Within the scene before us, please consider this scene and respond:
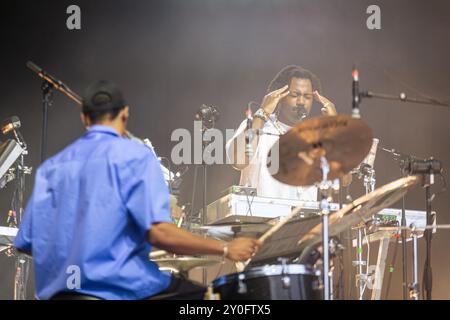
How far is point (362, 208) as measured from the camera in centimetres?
390

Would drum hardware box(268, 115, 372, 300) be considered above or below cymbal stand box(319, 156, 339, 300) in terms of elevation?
above

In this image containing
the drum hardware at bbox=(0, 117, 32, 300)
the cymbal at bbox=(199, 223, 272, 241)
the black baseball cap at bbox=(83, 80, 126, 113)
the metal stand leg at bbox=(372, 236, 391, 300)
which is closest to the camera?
the black baseball cap at bbox=(83, 80, 126, 113)

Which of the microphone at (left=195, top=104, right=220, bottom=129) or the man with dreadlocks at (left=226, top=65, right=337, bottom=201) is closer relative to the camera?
the microphone at (left=195, top=104, right=220, bottom=129)

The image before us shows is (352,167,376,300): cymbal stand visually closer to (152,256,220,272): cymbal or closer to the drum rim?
(152,256,220,272): cymbal

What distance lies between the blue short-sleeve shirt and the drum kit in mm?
445

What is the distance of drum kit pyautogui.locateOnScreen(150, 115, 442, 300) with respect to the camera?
3.24 metres

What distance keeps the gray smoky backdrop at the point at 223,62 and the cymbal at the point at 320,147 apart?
3594 mm

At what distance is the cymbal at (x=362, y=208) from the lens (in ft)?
12.5

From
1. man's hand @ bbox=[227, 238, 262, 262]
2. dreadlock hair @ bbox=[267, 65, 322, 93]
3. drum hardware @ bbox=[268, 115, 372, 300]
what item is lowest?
man's hand @ bbox=[227, 238, 262, 262]

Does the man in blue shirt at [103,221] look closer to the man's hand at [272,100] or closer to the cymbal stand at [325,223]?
the cymbal stand at [325,223]

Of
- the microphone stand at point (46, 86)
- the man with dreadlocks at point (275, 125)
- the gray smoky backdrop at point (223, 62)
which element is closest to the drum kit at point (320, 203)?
the microphone stand at point (46, 86)

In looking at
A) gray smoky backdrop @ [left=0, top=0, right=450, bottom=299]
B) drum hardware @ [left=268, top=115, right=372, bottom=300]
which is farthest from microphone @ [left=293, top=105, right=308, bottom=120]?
drum hardware @ [left=268, top=115, right=372, bottom=300]

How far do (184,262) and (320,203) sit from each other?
1.05 m
